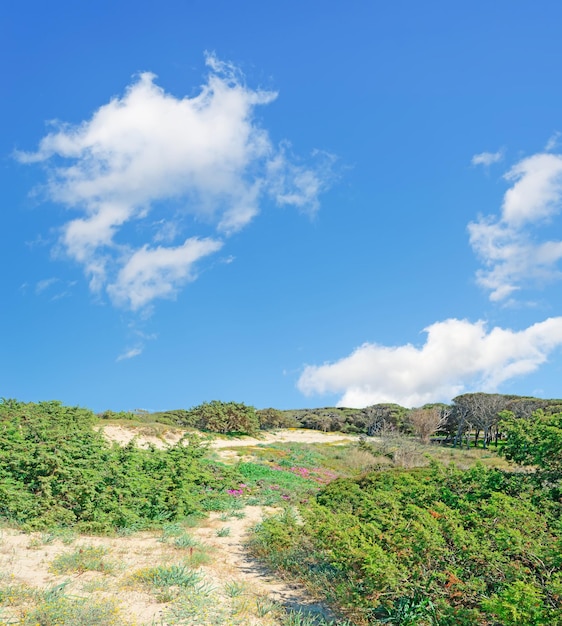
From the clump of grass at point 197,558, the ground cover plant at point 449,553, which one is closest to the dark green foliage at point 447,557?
the ground cover plant at point 449,553

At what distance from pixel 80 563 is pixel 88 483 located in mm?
4015

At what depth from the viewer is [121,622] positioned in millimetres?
6094

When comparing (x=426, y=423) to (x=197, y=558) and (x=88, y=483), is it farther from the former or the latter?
(x=197, y=558)

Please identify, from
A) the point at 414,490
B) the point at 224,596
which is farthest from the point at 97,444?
the point at 414,490

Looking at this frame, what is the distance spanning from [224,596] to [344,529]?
232cm

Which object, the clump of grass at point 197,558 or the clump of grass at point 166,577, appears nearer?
the clump of grass at point 166,577

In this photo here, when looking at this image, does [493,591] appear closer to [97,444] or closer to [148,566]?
[148,566]

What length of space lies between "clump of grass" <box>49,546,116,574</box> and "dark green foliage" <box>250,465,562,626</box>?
10.1ft

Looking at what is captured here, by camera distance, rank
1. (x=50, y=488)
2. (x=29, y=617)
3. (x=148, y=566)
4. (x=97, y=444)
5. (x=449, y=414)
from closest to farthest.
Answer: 1. (x=29, y=617)
2. (x=148, y=566)
3. (x=50, y=488)
4. (x=97, y=444)
5. (x=449, y=414)

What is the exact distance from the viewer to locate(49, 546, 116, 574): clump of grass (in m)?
8.02

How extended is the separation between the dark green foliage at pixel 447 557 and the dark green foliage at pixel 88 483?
443cm

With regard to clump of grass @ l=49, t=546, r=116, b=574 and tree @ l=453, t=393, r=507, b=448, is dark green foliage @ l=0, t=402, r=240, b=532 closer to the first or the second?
clump of grass @ l=49, t=546, r=116, b=574

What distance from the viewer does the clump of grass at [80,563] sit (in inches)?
316

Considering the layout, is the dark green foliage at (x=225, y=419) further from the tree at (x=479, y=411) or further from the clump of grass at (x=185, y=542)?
the clump of grass at (x=185, y=542)
